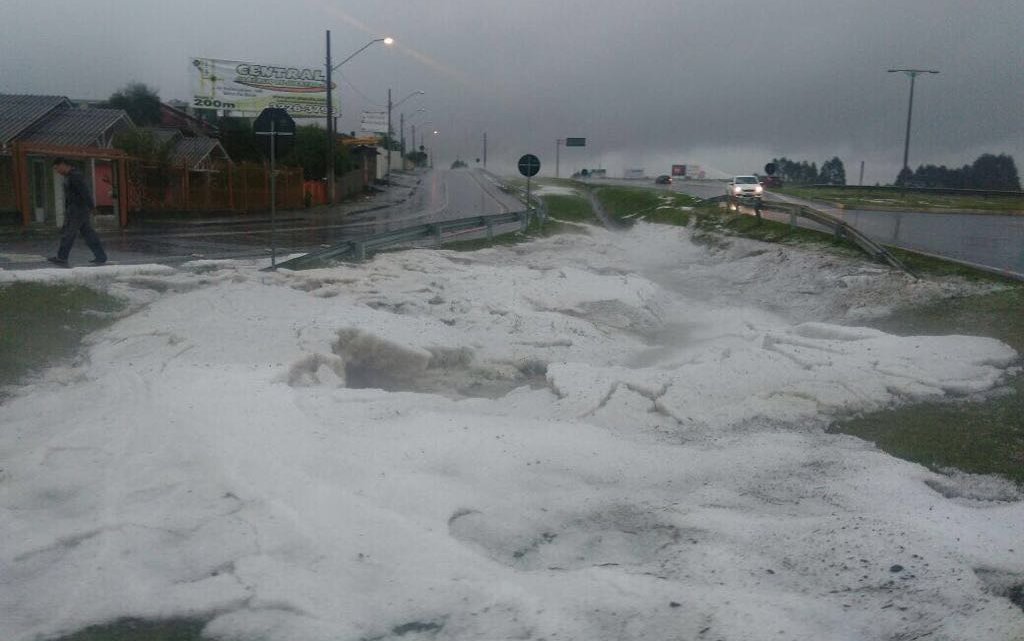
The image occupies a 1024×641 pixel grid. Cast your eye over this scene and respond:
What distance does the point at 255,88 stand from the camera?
6288 cm

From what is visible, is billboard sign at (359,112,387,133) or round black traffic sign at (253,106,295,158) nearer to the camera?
round black traffic sign at (253,106,295,158)

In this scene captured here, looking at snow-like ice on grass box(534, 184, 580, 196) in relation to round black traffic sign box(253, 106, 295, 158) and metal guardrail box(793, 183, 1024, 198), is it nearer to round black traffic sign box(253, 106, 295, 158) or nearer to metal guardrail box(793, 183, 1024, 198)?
metal guardrail box(793, 183, 1024, 198)

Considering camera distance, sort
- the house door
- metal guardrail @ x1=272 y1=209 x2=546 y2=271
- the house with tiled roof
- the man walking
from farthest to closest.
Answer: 1. the house door
2. the house with tiled roof
3. metal guardrail @ x1=272 y1=209 x2=546 y2=271
4. the man walking

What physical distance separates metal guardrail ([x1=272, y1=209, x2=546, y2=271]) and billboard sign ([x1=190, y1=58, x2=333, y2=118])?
39808mm

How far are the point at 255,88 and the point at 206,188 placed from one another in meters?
27.0

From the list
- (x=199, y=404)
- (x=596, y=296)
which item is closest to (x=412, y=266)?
(x=596, y=296)

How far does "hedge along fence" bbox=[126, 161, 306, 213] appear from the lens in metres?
35.5

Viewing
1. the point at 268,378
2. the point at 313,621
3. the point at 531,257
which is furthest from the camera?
the point at 531,257

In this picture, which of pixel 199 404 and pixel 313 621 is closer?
pixel 313 621

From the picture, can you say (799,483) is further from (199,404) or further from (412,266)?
(412,266)

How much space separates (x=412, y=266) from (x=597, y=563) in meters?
11.6

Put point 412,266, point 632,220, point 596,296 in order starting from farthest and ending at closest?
point 632,220 → point 412,266 → point 596,296

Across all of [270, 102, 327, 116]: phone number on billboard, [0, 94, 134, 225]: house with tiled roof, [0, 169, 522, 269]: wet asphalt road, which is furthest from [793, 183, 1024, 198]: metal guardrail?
[0, 94, 134, 225]: house with tiled roof

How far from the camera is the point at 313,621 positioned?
429 cm
